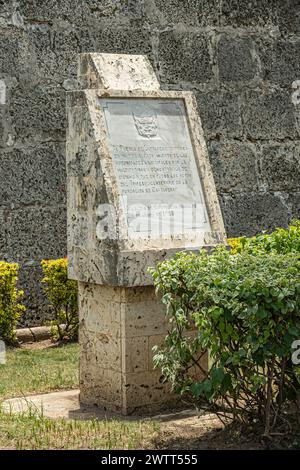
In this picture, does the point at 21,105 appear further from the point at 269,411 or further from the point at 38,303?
the point at 269,411

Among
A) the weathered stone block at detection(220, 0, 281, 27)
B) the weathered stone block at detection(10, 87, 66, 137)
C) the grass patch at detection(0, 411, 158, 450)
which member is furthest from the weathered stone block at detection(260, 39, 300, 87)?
the grass patch at detection(0, 411, 158, 450)

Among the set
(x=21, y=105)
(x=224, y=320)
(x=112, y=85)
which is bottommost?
(x=224, y=320)

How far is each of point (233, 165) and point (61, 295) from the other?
268cm

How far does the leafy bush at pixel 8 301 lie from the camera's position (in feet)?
28.3

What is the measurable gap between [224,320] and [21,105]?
4752 millimetres

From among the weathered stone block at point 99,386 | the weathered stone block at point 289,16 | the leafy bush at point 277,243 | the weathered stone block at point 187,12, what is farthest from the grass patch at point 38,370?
the weathered stone block at point 289,16

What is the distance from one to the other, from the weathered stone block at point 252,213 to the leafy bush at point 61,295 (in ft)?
7.27

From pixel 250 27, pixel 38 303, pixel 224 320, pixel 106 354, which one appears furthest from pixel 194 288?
pixel 250 27

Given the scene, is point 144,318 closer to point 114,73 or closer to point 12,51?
point 114,73

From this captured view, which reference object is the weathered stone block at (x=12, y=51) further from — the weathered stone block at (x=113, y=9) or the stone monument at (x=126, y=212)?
the stone monument at (x=126, y=212)

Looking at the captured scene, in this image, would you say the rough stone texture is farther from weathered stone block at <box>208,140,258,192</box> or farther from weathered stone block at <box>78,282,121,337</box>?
weathered stone block at <box>208,140,258,192</box>

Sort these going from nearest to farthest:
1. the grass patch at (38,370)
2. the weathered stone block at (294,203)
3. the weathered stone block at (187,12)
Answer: the grass patch at (38,370)
the weathered stone block at (187,12)
the weathered stone block at (294,203)

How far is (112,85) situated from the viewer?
255 inches
